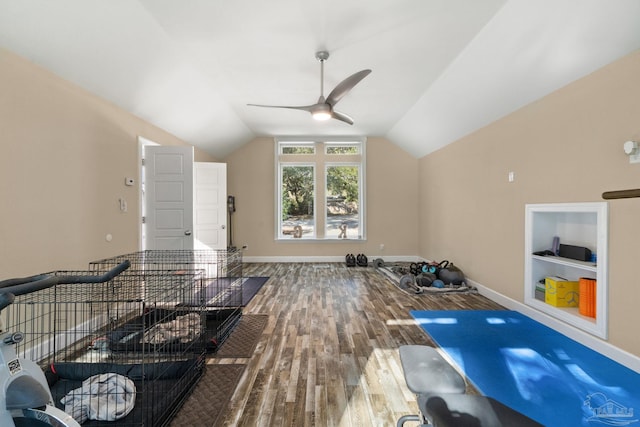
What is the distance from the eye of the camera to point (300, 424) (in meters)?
1.75

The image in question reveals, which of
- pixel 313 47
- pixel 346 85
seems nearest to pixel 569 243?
pixel 346 85

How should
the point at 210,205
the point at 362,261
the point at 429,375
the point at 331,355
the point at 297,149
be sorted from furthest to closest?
1. the point at 297,149
2. the point at 362,261
3. the point at 210,205
4. the point at 331,355
5. the point at 429,375

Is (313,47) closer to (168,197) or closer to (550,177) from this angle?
(168,197)

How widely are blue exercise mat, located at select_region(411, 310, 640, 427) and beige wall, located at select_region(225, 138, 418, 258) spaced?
3.82m

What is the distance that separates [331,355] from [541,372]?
166cm

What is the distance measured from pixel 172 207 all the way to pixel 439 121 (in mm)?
4546

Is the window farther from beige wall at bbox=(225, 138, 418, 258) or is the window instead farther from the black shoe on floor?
the black shoe on floor

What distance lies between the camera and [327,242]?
23.3ft

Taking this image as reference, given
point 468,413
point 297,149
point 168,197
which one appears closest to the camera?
point 468,413

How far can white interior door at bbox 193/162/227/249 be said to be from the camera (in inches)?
217

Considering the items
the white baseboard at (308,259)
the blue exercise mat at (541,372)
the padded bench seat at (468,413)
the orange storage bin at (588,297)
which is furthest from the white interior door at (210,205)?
the orange storage bin at (588,297)

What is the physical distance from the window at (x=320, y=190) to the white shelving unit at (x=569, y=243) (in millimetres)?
3952

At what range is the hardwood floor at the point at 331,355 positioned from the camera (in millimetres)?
1862

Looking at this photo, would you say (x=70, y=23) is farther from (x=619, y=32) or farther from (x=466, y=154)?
(x=466, y=154)
